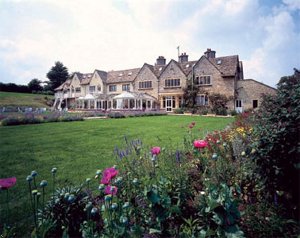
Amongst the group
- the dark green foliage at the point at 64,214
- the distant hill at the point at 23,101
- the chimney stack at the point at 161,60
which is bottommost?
the dark green foliage at the point at 64,214

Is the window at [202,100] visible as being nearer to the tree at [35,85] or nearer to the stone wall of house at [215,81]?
the stone wall of house at [215,81]

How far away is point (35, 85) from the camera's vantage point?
72500 millimetres

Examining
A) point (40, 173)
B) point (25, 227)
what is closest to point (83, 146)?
point (40, 173)

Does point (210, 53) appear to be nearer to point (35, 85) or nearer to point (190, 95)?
point (190, 95)

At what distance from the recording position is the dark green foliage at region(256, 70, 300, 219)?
2.75 m

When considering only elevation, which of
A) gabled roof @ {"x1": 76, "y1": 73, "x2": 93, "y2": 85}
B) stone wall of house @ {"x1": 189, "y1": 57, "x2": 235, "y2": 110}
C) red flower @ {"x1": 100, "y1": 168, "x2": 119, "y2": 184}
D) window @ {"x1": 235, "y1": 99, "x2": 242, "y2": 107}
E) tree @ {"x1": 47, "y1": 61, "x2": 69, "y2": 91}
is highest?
tree @ {"x1": 47, "y1": 61, "x2": 69, "y2": 91}

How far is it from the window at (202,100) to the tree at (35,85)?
5733 cm

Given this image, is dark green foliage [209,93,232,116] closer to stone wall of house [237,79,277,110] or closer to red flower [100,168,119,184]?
stone wall of house [237,79,277,110]

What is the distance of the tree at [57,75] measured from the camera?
3110 inches

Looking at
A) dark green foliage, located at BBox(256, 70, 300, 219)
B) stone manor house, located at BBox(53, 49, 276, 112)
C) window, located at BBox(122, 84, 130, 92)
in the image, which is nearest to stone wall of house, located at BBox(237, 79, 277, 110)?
stone manor house, located at BBox(53, 49, 276, 112)

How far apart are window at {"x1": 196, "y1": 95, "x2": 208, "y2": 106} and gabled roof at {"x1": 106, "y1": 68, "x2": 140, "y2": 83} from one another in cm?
1462

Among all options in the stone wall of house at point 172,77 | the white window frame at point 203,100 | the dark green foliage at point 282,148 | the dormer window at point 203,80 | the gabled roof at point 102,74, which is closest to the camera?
the dark green foliage at point 282,148

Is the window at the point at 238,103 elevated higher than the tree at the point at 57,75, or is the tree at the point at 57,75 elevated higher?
the tree at the point at 57,75

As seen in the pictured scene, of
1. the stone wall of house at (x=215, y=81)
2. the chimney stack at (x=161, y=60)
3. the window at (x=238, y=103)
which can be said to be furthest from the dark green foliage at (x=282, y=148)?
the chimney stack at (x=161, y=60)
